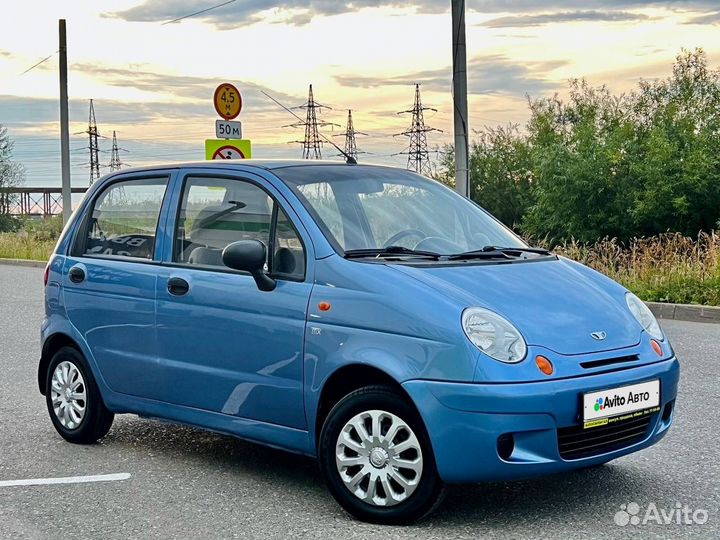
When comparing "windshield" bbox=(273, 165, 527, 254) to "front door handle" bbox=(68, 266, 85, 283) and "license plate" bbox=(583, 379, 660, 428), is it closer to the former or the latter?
"license plate" bbox=(583, 379, 660, 428)

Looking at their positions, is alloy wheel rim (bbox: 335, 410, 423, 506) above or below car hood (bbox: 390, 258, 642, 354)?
below

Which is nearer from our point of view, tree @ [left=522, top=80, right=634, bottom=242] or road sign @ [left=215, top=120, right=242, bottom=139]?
road sign @ [left=215, top=120, right=242, bottom=139]

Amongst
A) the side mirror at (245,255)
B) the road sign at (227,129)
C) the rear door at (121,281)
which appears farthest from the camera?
the road sign at (227,129)

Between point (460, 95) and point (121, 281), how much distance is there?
10.2m

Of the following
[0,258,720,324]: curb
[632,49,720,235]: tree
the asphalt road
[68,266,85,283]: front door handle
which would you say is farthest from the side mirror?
[632,49,720,235]: tree

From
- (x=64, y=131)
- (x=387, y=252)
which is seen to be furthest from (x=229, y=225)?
(x=64, y=131)

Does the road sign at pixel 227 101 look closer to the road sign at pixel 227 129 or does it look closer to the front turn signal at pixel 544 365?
the road sign at pixel 227 129

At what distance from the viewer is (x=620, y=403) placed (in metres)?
4.67

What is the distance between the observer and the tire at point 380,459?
4582mm

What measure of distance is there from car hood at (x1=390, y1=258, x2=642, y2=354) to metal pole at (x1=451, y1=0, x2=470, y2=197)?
1036 centimetres

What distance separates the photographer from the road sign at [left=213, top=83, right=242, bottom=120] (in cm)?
1686

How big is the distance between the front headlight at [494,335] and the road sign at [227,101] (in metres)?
12.8

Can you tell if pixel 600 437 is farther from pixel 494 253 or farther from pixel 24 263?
pixel 24 263


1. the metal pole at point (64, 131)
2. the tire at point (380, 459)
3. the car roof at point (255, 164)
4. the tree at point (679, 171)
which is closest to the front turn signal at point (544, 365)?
the tire at point (380, 459)
